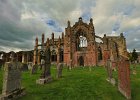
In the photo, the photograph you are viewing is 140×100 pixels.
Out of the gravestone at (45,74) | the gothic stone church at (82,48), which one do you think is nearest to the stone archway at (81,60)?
the gothic stone church at (82,48)

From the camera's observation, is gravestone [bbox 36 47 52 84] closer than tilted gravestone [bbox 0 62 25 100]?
No

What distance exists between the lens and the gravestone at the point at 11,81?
7883 millimetres

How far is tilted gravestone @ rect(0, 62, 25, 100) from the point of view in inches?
310

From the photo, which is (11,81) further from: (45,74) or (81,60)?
(81,60)

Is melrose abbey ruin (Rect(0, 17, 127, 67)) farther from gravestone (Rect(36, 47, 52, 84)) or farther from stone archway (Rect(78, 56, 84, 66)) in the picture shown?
gravestone (Rect(36, 47, 52, 84))

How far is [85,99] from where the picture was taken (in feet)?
28.3

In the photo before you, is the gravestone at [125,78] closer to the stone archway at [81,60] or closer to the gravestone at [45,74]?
the gravestone at [45,74]

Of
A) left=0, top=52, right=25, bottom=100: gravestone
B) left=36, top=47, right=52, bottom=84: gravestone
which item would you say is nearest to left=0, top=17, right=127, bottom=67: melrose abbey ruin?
left=36, top=47, right=52, bottom=84: gravestone

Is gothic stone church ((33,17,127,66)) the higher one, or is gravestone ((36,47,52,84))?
gothic stone church ((33,17,127,66))

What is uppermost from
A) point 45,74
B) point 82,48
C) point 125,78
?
point 82,48

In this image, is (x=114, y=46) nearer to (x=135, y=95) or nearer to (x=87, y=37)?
(x=87, y=37)

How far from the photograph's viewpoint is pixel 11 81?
834 centimetres

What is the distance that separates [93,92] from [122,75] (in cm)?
233

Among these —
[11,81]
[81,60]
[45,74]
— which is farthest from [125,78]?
[81,60]
